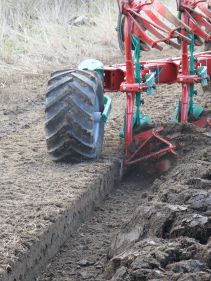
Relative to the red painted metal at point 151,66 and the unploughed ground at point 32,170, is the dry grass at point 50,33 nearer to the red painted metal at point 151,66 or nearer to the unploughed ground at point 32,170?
the unploughed ground at point 32,170

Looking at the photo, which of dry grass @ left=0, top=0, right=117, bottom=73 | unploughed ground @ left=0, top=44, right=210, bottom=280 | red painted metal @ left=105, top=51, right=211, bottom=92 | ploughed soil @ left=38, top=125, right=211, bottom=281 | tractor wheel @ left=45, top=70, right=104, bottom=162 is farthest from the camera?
dry grass @ left=0, top=0, right=117, bottom=73

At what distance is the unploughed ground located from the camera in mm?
5339

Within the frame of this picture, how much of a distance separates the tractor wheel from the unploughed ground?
0.43ft

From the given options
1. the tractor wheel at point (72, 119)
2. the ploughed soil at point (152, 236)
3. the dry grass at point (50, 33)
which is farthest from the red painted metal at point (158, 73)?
the dry grass at point (50, 33)

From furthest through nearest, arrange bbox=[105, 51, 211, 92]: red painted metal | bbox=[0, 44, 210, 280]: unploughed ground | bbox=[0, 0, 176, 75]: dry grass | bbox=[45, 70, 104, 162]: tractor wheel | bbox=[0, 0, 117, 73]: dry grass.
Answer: bbox=[0, 0, 117, 73]: dry grass < bbox=[0, 0, 176, 75]: dry grass < bbox=[105, 51, 211, 92]: red painted metal < bbox=[45, 70, 104, 162]: tractor wheel < bbox=[0, 44, 210, 280]: unploughed ground

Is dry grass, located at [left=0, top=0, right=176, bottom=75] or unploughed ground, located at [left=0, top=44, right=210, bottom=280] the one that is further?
dry grass, located at [left=0, top=0, right=176, bottom=75]

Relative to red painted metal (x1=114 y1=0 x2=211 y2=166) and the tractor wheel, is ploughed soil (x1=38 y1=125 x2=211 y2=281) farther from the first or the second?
the tractor wheel

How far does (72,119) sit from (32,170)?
0.58m

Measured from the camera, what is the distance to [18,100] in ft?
34.2

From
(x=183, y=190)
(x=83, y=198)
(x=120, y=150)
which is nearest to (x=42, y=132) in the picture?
(x=120, y=150)

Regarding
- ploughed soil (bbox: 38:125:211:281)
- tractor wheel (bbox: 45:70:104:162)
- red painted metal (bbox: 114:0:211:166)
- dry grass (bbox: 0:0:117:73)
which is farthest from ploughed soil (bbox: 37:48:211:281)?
dry grass (bbox: 0:0:117:73)

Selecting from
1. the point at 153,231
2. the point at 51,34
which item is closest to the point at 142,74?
the point at 153,231

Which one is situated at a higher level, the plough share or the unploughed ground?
the plough share

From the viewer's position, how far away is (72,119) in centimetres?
703
